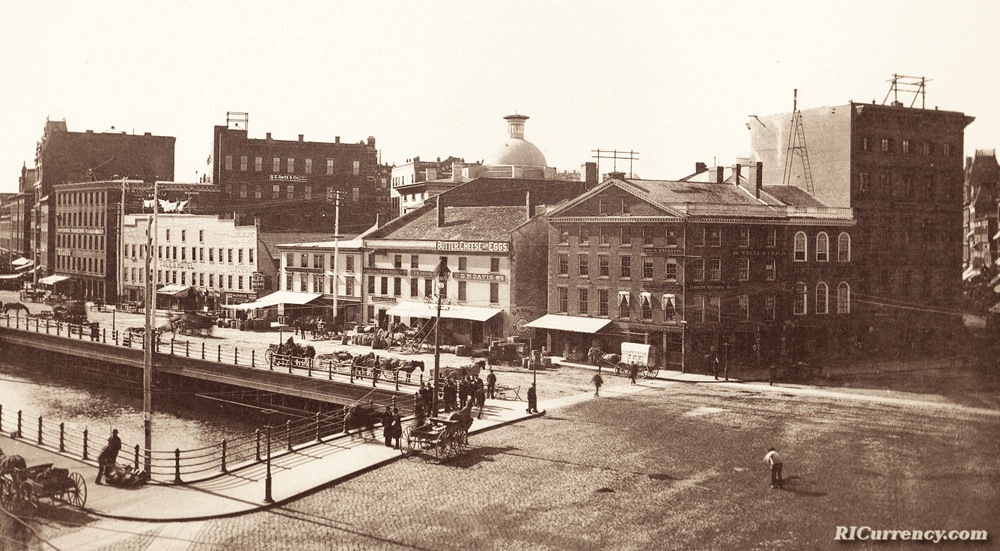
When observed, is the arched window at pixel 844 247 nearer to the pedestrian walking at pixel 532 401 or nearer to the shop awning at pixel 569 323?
the shop awning at pixel 569 323

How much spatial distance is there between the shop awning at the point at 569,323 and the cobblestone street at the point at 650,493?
1795cm

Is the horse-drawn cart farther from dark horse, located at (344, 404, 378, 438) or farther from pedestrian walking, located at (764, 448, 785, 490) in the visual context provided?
pedestrian walking, located at (764, 448, 785, 490)

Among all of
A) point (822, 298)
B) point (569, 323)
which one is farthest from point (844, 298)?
point (569, 323)

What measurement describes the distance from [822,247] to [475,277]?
21727mm

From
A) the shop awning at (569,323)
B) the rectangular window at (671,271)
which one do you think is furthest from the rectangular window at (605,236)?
the shop awning at (569,323)

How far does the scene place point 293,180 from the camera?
309 feet

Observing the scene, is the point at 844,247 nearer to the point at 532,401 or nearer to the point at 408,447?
the point at 532,401

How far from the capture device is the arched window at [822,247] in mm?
49656

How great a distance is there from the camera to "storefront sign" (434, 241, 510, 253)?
5503cm

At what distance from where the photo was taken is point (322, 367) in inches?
1769

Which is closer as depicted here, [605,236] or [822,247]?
[822,247]

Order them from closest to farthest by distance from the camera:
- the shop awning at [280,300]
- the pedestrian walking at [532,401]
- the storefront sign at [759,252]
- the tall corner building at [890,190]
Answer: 1. the pedestrian walking at [532,401]
2. the tall corner building at [890,190]
3. the storefront sign at [759,252]
4. the shop awning at [280,300]

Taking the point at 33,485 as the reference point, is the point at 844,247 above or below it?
above

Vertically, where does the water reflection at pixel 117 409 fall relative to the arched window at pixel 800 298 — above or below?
below
